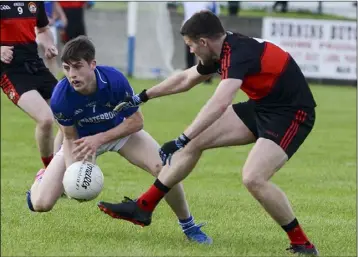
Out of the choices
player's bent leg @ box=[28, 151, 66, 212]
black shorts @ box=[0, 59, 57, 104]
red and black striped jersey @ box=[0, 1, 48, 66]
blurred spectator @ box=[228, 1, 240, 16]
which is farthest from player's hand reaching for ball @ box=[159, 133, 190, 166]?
blurred spectator @ box=[228, 1, 240, 16]

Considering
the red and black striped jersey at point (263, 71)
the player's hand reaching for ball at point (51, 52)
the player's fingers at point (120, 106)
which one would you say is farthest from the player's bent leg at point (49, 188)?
the player's hand reaching for ball at point (51, 52)

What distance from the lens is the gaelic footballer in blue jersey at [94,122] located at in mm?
7664

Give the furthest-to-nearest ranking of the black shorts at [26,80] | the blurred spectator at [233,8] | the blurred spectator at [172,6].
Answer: the blurred spectator at [233,8]
the blurred spectator at [172,6]
the black shorts at [26,80]

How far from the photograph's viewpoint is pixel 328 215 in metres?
9.22

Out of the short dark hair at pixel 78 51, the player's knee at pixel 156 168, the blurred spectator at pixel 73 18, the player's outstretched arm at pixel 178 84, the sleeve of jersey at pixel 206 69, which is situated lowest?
the blurred spectator at pixel 73 18

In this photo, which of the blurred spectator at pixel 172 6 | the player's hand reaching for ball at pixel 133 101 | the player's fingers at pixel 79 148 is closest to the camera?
the player's fingers at pixel 79 148

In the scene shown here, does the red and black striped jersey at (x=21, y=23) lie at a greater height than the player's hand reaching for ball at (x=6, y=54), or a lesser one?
greater

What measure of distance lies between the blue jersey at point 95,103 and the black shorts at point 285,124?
1.12 meters

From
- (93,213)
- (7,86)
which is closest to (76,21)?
(7,86)

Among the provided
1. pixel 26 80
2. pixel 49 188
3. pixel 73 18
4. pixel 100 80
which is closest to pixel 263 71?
pixel 100 80

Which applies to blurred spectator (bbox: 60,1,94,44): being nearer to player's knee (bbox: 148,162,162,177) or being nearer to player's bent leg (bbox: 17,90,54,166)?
player's bent leg (bbox: 17,90,54,166)

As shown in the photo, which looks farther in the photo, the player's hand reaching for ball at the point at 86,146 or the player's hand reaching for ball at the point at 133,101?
the player's hand reaching for ball at the point at 133,101

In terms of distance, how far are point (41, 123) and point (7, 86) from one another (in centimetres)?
63

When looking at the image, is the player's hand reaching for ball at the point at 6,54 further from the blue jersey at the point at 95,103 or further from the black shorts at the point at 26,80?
the blue jersey at the point at 95,103
